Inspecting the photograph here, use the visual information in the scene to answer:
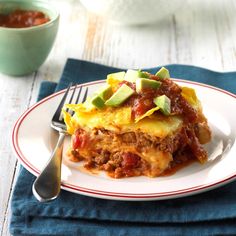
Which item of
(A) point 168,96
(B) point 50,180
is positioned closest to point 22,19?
(A) point 168,96

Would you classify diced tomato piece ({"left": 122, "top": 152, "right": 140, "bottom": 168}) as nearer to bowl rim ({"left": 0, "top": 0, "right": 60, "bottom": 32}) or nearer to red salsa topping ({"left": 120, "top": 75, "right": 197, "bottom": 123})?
red salsa topping ({"left": 120, "top": 75, "right": 197, "bottom": 123})

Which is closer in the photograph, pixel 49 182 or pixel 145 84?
pixel 49 182

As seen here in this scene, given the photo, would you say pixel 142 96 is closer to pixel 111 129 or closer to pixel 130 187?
pixel 111 129

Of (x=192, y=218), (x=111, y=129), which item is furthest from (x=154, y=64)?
(x=192, y=218)

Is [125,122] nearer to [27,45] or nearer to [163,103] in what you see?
[163,103]

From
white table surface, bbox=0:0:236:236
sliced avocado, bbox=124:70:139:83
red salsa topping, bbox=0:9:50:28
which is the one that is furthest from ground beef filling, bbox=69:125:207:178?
red salsa topping, bbox=0:9:50:28

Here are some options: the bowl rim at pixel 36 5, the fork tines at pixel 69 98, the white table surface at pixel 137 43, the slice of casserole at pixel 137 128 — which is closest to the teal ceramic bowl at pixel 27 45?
the bowl rim at pixel 36 5

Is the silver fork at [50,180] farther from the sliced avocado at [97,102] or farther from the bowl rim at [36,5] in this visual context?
the bowl rim at [36,5]
